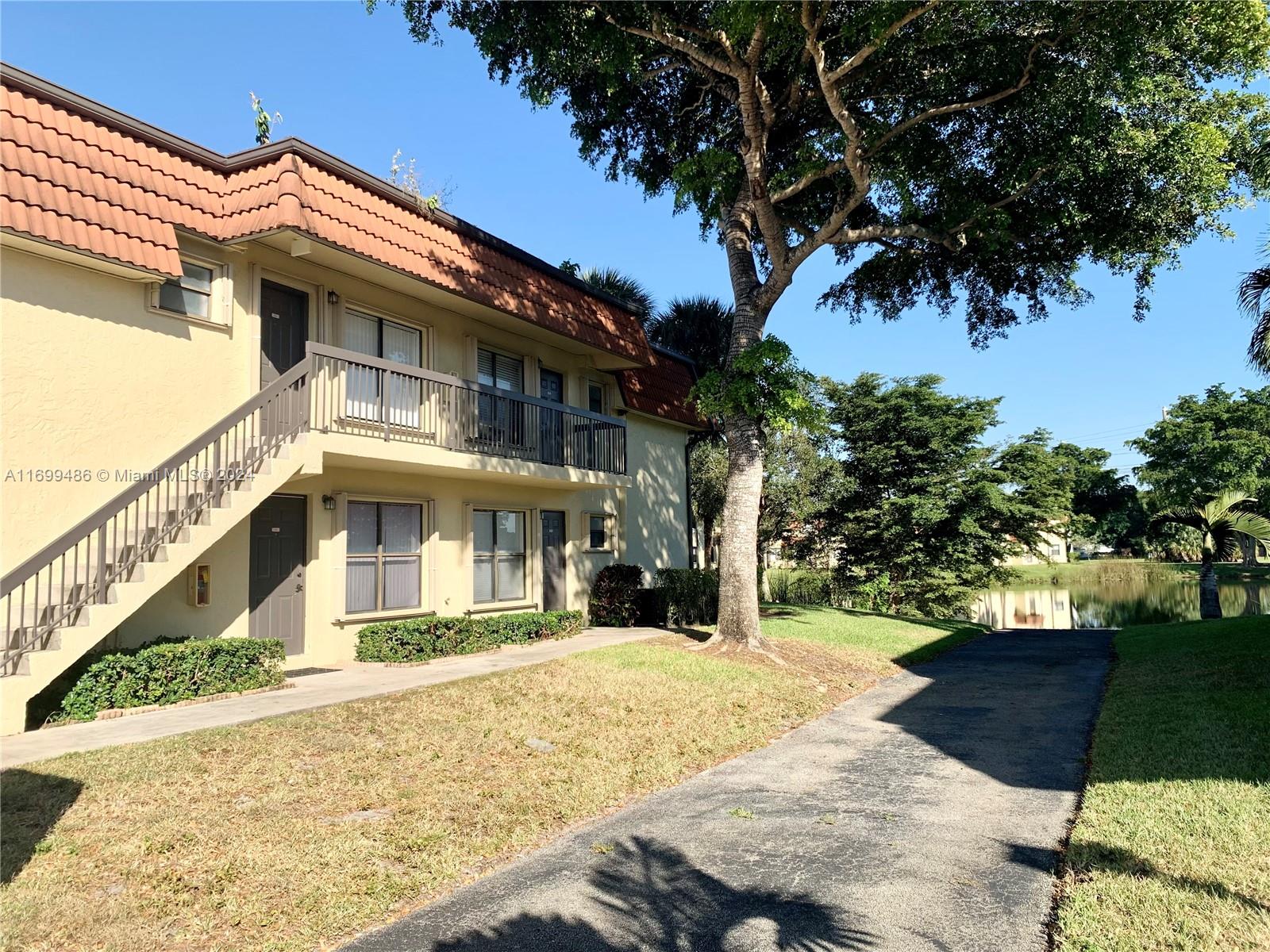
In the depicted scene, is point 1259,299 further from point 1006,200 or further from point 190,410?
point 190,410

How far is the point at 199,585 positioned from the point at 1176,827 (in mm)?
10221

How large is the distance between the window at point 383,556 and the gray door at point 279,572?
30.6 inches

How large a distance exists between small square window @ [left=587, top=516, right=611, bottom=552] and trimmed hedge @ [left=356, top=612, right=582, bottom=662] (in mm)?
3826

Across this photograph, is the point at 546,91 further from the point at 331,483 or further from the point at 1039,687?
the point at 1039,687

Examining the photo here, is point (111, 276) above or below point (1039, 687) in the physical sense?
above

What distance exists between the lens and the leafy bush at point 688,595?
18.6 metres

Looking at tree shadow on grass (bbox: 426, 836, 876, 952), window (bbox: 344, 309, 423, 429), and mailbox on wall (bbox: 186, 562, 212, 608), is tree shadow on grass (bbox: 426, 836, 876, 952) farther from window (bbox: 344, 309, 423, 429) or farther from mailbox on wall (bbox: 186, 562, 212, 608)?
window (bbox: 344, 309, 423, 429)

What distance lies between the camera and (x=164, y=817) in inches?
210

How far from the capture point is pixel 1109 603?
37.7 meters

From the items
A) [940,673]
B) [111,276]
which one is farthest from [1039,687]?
[111,276]

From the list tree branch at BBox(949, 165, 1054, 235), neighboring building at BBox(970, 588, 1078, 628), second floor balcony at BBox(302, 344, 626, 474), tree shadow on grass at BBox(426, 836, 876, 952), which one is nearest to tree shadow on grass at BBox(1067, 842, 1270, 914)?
tree shadow on grass at BBox(426, 836, 876, 952)

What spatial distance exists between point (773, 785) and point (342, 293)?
9445 millimetres

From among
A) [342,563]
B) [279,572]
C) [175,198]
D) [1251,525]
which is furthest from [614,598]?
[1251,525]

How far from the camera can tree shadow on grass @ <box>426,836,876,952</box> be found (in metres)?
4.04
